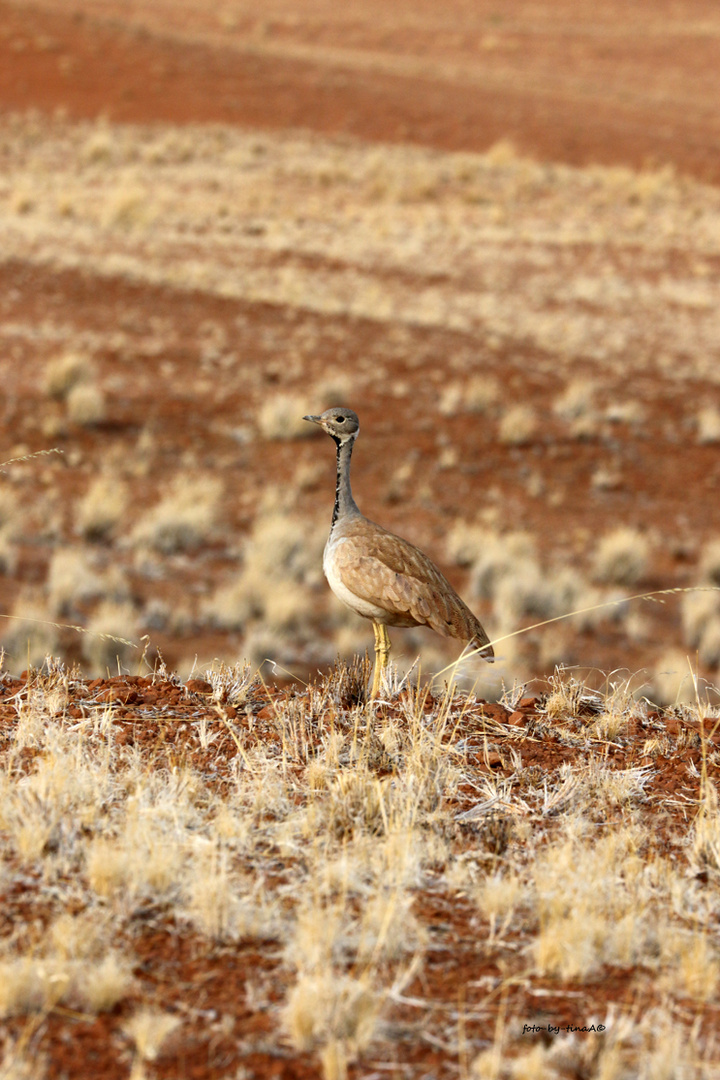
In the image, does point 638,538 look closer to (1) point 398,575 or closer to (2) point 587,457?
(2) point 587,457

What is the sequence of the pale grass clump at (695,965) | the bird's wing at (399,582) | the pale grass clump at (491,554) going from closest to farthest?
the pale grass clump at (695,965) → the bird's wing at (399,582) → the pale grass clump at (491,554)

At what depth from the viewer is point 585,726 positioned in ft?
17.0

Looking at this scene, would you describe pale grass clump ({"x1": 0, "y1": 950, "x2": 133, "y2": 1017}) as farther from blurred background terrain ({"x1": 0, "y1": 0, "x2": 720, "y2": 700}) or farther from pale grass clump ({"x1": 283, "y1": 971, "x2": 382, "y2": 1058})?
blurred background terrain ({"x1": 0, "y1": 0, "x2": 720, "y2": 700})

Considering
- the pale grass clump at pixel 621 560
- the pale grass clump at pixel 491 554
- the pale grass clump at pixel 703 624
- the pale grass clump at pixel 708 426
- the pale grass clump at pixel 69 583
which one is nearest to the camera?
the pale grass clump at pixel 69 583

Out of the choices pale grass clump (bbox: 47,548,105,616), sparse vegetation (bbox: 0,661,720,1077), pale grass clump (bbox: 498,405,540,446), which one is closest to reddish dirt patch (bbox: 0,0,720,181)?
pale grass clump (bbox: 498,405,540,446)

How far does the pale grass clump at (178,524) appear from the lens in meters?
13.3

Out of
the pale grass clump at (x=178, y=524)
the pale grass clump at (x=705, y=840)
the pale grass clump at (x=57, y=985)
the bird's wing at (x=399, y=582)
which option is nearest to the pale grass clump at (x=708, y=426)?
the pale grass clump at (x=178, y=524)

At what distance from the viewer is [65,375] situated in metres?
16.3

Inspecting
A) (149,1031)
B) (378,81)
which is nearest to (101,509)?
(149,1031)

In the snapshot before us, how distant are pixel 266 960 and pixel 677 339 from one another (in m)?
19.7

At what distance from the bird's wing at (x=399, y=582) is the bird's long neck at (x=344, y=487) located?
24 cm

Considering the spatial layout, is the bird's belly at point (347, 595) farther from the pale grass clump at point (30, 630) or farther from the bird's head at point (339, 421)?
the pale grass clump at point (30, 630)

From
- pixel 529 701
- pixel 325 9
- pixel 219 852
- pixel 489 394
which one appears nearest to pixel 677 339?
pixel 489 394

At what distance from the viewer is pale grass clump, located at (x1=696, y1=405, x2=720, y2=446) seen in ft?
56.6
